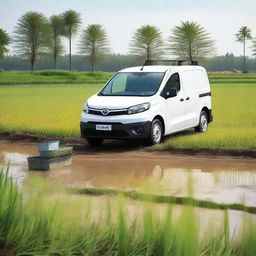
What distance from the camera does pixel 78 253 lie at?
526cm

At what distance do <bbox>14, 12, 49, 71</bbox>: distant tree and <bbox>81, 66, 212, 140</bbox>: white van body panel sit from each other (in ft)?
433

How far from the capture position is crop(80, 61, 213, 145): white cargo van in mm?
14952

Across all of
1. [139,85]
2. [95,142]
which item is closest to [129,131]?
[95,142]

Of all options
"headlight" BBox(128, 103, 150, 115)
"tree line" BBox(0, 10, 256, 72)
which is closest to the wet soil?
"headlight" BBox(128, 103, 150, 115)

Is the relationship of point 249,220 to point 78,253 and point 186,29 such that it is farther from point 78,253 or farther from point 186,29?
point 186,29

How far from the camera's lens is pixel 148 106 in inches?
599

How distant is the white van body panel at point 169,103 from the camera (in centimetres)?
1505

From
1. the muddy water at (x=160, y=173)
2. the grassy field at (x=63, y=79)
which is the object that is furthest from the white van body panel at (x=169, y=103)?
the grassy field at (x=63, y=79)

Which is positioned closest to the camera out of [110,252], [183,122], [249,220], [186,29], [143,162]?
[249,220]

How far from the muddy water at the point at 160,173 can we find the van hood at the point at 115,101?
43.4 inches

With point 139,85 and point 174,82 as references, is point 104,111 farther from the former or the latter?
point 174,82

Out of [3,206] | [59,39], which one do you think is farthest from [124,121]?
[59,39]

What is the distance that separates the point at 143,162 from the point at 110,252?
8.31 metres

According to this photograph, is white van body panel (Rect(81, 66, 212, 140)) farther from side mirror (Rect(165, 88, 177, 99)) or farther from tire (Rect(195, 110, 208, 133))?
→ tire (Rect(195, 110, 208, 133))
